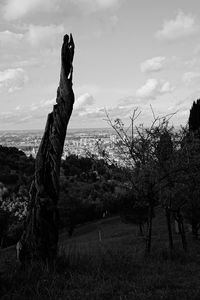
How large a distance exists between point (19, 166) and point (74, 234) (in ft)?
161

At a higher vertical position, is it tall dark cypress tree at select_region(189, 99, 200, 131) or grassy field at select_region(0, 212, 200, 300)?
tall dark cypress tree at select_region(189, 99, 200, 131)

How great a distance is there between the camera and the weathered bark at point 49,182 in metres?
9.22

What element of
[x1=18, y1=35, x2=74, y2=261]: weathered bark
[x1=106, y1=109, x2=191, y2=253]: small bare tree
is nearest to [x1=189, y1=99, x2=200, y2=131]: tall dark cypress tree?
[x1=106, y1=109, x2=191, y2=253]: small bare tree

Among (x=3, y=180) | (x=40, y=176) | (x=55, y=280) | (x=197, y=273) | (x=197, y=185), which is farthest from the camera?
(x=3, y=180)

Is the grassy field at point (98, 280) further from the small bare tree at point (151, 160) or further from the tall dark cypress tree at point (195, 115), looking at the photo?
the tall dark cypress tree at point (195, 115)

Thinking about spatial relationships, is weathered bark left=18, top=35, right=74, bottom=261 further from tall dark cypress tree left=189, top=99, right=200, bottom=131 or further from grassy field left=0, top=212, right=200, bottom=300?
tall dark cypress tree left=189, top=99, right=200, bottom=131

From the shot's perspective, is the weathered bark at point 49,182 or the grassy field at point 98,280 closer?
the grassy field at point 98,280

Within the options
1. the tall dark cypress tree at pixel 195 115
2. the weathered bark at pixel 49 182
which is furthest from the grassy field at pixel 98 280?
the tall dark cypress tree at pixel 195 115

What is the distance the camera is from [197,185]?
21406 millimetres

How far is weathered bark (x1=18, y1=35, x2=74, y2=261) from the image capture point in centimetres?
922

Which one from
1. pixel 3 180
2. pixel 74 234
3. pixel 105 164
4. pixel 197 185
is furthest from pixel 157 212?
pixel 3 180

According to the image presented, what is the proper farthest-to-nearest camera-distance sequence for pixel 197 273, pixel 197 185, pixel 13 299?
pixel 197 185 → pixel 197 273 → pixel 13 299

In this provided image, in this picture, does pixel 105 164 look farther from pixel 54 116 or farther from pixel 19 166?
pixel 19 166

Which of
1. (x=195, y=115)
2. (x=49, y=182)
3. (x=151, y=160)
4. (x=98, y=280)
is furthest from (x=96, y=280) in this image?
(x=195, y=115)
